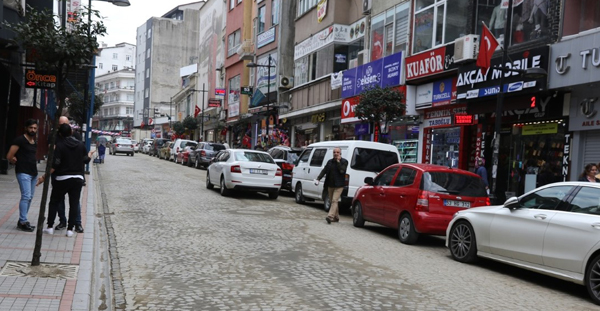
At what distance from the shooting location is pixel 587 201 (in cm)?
740

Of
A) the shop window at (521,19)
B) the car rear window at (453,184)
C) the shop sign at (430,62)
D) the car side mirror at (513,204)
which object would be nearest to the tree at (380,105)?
the shop sign at (430,62)

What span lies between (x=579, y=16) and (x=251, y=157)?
1013 centimetres

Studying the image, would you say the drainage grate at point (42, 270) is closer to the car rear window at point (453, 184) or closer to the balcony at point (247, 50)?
the car rear window at point (453, 184)

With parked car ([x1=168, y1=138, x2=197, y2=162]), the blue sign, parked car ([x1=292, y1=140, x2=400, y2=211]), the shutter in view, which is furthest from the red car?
parked car ([x1=168, y1=138, x2=197, y2=162])

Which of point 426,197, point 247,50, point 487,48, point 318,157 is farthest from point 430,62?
point 247,50

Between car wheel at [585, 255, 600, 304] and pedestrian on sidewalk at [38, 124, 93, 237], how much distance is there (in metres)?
7.48

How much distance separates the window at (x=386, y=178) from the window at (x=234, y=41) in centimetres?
3891

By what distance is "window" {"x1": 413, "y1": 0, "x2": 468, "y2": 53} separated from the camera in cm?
1911

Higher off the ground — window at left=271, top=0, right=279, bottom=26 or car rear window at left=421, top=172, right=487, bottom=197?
window at left=271, top=0, right=279, bottom=26

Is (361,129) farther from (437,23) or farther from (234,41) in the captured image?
(234,41)

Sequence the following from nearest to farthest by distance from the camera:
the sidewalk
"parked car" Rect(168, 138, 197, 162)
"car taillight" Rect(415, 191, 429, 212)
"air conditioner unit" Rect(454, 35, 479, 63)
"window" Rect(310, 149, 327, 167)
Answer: the sidewalk → "car taillight" Rect(415, 191, 429, 212) → "window" Rect(310, 149, 327, 167) → "air conditioner unit" Rect(454, 35, 479, 63) → "parked car" Rect(168, 138, 197, 162)

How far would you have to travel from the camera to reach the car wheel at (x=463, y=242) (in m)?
9.02

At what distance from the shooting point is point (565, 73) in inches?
556

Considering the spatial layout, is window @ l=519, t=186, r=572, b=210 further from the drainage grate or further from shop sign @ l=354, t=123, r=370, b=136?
shop sign @ l=354, t=123, r=370, b=136
